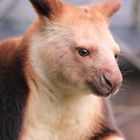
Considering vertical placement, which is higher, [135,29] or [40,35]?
[40,35]

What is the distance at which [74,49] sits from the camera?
17.6 feet

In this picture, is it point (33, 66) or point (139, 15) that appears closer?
point (33, 66)

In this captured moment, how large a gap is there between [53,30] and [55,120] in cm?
54

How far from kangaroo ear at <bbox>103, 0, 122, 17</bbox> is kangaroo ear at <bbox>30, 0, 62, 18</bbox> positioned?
13.8 inches

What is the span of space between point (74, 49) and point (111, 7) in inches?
20.8

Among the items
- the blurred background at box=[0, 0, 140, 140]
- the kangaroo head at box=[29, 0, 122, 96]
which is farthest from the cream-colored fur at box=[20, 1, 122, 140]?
the blurred background at box=[0, 0, 140, 140]

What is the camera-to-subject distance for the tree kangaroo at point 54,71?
5.30 meters

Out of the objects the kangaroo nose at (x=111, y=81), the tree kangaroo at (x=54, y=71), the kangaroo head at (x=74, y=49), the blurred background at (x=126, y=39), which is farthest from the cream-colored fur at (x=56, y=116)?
the blurred background at (x=126, y=39)

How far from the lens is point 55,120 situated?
5496mm

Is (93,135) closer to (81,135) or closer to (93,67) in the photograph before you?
(81,135)

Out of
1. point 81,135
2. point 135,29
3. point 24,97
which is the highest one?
point 24,97

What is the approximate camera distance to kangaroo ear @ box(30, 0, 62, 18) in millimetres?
5395

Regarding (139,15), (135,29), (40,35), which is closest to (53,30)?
(40,35)

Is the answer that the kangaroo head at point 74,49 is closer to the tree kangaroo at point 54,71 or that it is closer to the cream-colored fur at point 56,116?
the tree kangaroo at point 54,71
